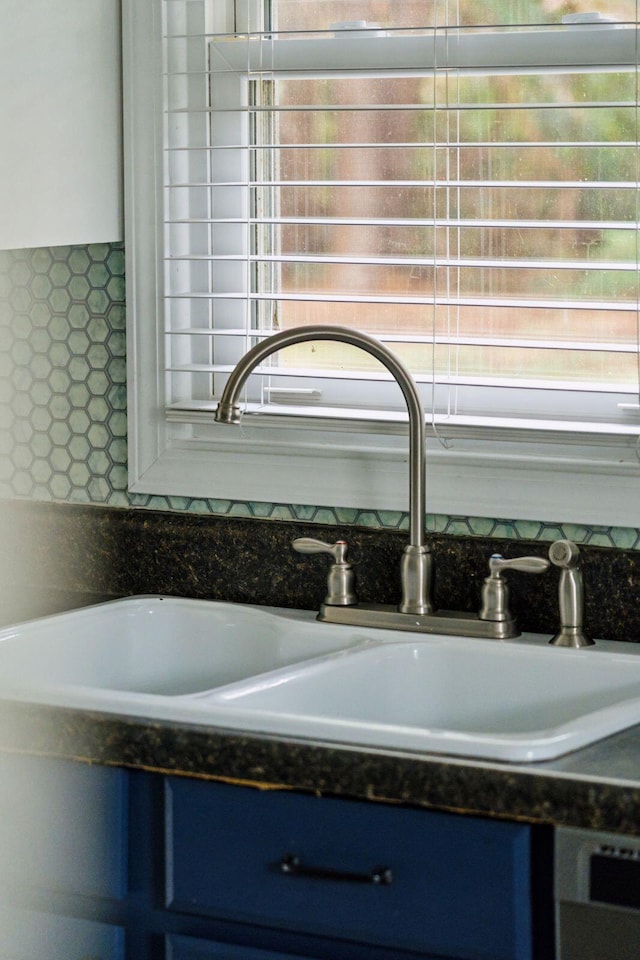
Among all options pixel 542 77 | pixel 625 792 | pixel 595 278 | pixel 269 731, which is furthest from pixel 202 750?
pixel 542 77

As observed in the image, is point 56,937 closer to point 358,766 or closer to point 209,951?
point 209,951

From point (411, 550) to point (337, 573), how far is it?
12cm

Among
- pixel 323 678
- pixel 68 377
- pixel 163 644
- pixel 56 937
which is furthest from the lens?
pixel 68 377

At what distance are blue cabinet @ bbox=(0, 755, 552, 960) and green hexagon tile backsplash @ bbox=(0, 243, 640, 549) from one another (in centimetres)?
64

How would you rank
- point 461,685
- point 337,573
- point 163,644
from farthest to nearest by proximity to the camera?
point 163,644, point 337,573, point 461,685

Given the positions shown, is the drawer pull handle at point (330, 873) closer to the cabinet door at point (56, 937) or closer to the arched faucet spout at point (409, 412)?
the cabinet door at point (56, 937)

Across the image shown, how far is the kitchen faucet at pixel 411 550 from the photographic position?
1798mm

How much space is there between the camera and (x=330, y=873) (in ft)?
4.58

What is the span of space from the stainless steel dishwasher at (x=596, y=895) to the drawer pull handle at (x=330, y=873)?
172 mm

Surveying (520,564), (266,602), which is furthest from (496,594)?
(266,602)

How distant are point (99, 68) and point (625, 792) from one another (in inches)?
49.8

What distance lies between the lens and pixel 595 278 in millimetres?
1885

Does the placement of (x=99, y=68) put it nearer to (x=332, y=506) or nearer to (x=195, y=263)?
(x=195, y=263)

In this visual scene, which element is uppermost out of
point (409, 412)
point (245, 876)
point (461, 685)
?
point (409, 412)
